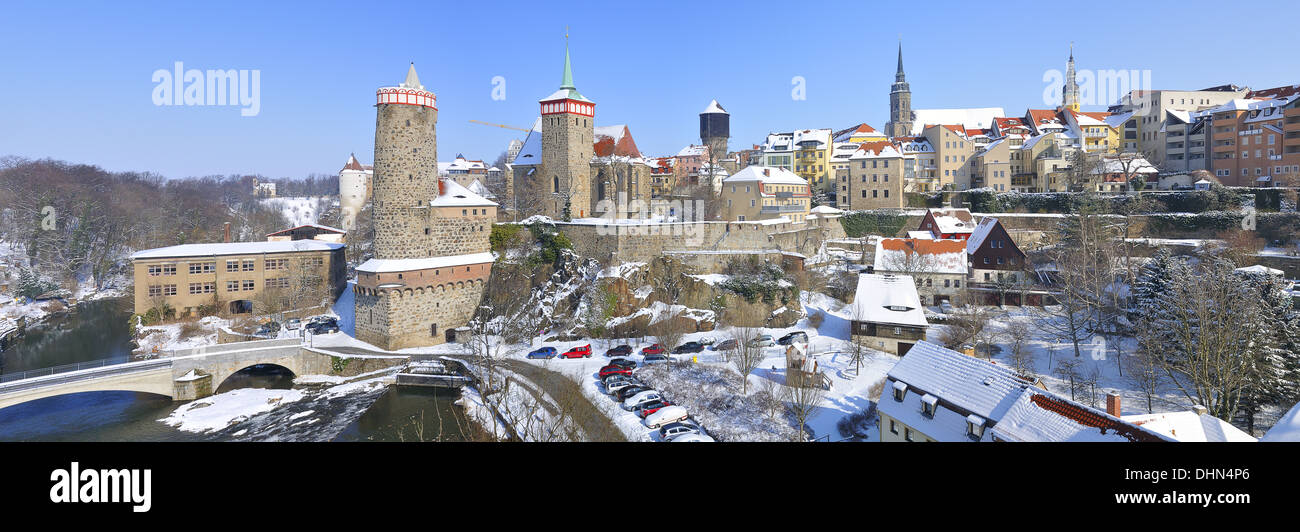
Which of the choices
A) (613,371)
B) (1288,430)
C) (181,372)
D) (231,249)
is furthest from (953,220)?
(231,249)

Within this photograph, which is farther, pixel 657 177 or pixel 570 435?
pixel 657 177

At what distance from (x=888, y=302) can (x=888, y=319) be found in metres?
1.37

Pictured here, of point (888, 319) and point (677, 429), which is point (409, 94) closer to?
point (677, 429)

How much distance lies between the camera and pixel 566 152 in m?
37.3

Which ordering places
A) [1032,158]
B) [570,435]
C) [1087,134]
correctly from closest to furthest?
[570,435] → [1032,158] → [1087,134]

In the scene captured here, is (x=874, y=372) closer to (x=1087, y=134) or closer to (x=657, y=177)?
(x=657, y=177)

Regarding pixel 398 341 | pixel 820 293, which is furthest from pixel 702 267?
pixel 398 341

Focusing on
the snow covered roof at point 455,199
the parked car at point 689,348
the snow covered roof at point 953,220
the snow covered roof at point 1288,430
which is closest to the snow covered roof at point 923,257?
the snow covered roof at point 953,220

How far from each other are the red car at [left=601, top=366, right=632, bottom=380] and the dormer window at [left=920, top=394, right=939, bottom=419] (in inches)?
446

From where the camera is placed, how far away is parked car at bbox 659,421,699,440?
17.1 meters

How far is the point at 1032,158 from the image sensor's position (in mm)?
46969

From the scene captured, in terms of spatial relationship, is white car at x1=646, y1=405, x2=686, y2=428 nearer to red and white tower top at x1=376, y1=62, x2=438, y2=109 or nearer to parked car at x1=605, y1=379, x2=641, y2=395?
parked car at x1=605, y1=379, x2=641, y2=395

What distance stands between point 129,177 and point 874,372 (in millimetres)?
65465

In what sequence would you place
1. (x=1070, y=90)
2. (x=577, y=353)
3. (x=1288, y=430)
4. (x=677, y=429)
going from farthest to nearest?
(x=1070, y=90) → (x=577, y=353) → (x=677, y=429) → (x=1288, y=430)
